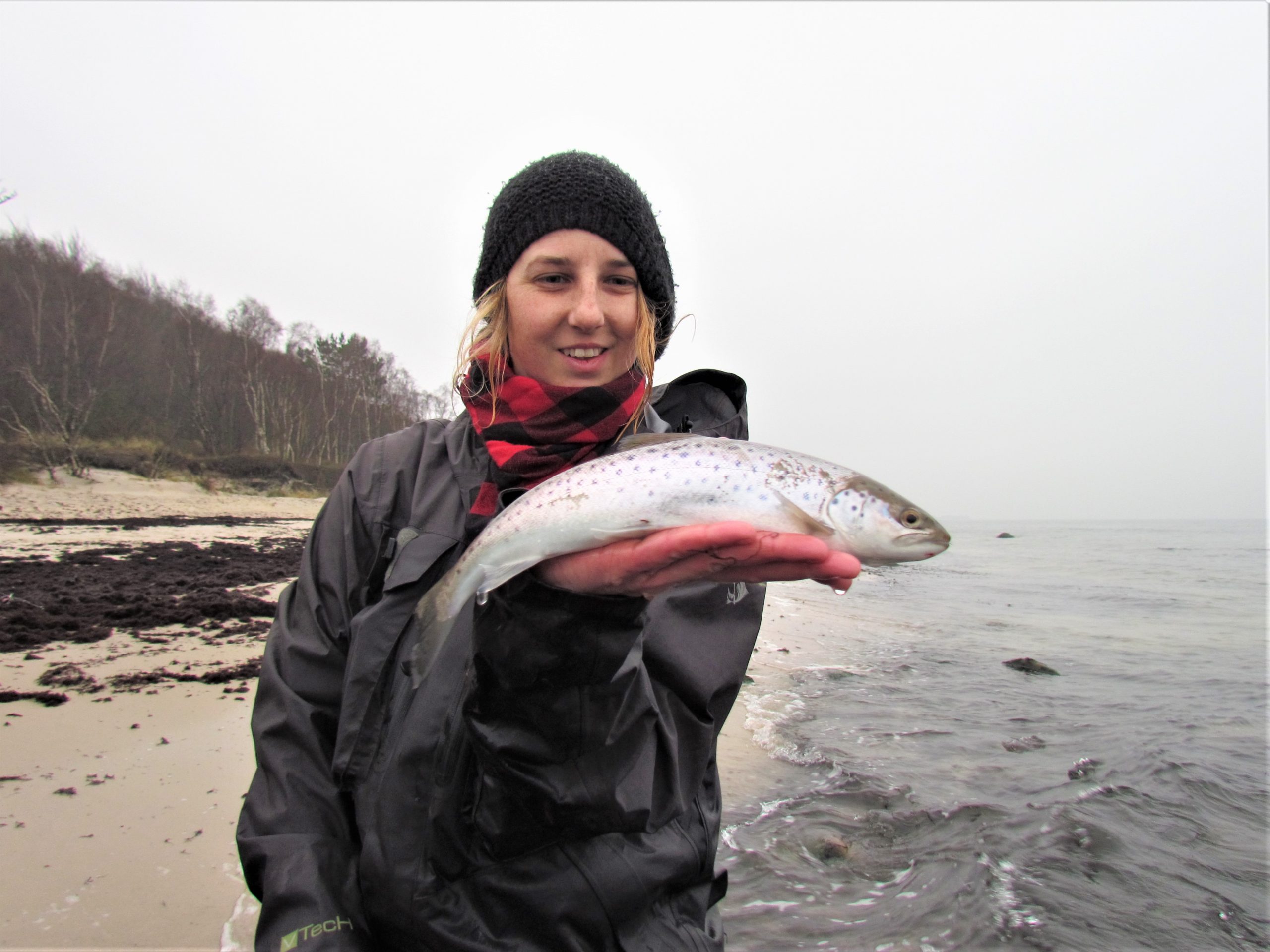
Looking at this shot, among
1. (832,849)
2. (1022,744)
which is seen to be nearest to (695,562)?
(832,849)

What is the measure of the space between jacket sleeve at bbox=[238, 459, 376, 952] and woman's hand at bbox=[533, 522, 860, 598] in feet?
3.08

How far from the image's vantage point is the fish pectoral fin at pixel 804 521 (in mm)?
2232

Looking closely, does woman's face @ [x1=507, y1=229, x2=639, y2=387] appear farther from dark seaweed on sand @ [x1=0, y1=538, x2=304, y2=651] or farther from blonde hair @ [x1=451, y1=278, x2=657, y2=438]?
dark seaweed on sand @ [x1=0, y1=538, x2=304, y2=651]

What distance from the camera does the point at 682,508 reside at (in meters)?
2.26

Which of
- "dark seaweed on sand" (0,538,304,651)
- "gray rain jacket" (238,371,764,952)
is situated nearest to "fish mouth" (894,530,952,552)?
"gray rain jacket" (238,371,764,952)

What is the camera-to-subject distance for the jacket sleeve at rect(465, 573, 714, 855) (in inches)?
70.3

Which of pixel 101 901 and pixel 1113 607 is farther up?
pixel 101 901

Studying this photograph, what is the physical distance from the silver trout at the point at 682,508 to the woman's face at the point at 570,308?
18.1 inches

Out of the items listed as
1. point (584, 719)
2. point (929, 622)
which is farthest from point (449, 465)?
point (929, 622)

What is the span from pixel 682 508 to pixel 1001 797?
578 cm

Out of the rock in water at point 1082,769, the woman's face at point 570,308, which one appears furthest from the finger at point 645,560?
the rock in water at point 1082,769

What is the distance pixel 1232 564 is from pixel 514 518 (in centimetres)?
4291

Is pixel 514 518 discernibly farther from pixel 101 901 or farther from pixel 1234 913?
pixel 1234 913

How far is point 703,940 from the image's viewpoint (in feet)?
7.30
